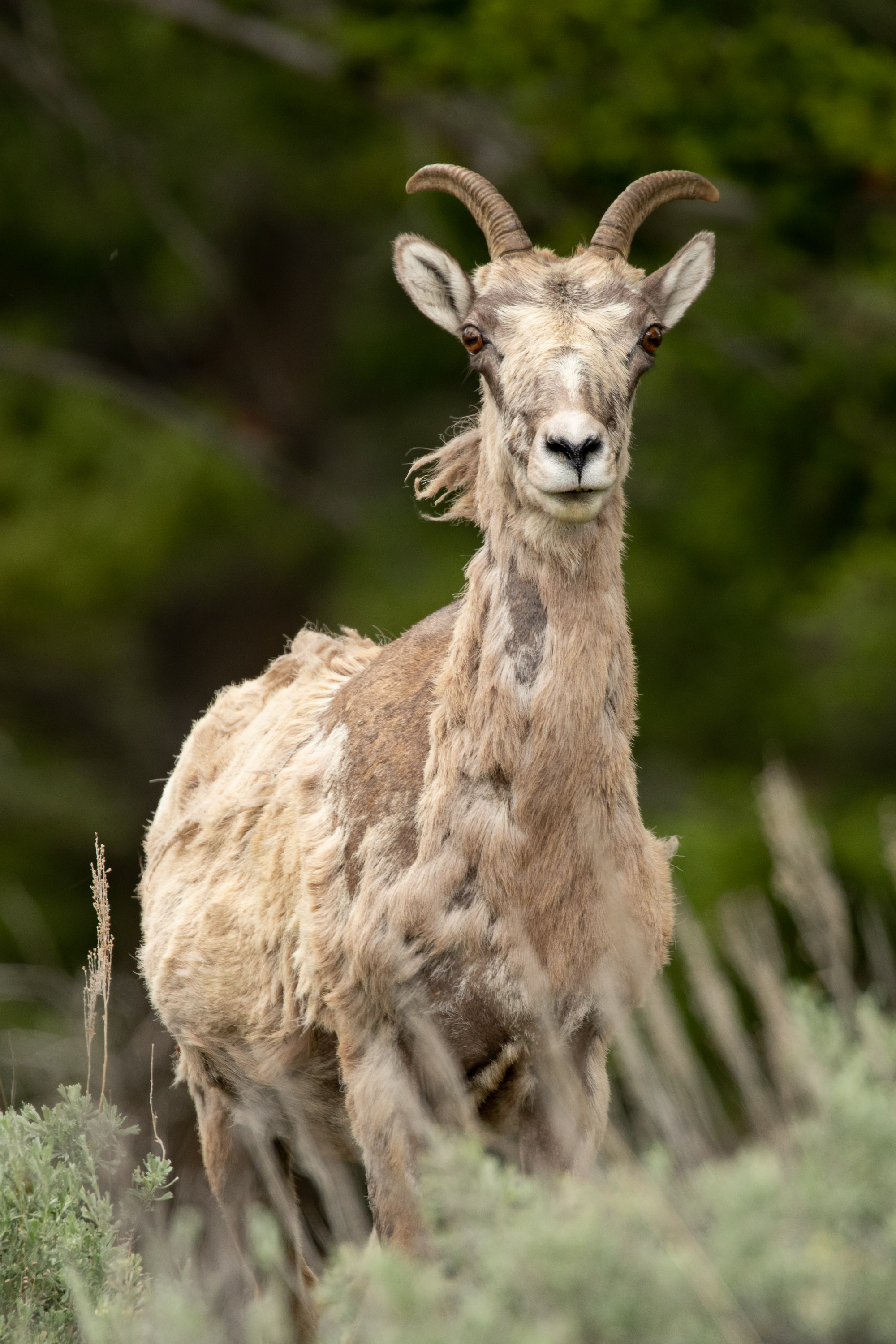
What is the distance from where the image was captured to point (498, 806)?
450 cm

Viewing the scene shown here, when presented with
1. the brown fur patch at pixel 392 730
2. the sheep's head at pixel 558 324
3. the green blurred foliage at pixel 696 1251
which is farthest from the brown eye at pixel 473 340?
the green blurred foliage at pixel 696 1251

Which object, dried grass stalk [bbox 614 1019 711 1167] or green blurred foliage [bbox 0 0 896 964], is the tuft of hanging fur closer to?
dried grass stalk [bbox 614 1019 711 1167]

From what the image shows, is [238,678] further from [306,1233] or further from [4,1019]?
[306,1233]

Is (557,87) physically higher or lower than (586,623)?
higher

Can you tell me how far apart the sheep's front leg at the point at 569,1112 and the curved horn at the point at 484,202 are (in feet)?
7.86

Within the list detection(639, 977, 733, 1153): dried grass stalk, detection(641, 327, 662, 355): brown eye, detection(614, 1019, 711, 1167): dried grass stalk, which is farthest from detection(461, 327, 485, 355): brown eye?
detection(614, 1019, 711, 1167): dried grass stalk

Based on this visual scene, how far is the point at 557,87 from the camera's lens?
40.5 ft

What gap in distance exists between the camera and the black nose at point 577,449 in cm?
429

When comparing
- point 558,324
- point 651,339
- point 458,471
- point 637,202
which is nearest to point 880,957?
point 458,471

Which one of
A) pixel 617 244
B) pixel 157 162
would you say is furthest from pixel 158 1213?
pixel 157 162

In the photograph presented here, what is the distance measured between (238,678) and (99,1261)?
461 inches

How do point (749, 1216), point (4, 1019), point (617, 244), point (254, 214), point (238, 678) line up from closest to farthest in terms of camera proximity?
point (749, 1216), point (617, 244), point (4, 1019), point (238, 678), point (254, 214)

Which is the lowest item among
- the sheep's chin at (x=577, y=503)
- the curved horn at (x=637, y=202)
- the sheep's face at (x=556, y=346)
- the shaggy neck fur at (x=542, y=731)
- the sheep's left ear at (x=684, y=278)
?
the shaggy neck fur at (x=542, y=731)

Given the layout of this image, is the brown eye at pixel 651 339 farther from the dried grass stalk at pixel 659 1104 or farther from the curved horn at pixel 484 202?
the dried grass stalk at pixel 659 1104
